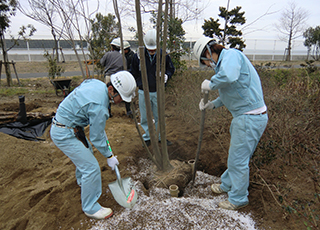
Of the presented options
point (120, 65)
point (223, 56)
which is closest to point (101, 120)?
point (223, 56)

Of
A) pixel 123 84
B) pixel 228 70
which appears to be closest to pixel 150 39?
pixel 123 84

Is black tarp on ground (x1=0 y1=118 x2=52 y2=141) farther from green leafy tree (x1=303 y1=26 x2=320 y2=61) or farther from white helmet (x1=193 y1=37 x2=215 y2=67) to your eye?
green leafy tree (x1=303 y1=26 x2=320 y2=61)

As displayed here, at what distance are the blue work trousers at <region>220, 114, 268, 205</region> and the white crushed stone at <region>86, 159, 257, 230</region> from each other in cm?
23

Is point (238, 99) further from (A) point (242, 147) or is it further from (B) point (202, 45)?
(B) point (202, 45)

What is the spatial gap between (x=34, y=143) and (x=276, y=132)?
4.06 m

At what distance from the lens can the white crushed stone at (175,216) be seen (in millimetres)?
2258

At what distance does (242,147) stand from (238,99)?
1.62 feet

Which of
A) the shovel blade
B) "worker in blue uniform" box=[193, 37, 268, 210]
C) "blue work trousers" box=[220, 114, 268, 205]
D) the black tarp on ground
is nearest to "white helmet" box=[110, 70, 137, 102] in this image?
"worker in blue uniform" box=[193, 37, 268, 210]

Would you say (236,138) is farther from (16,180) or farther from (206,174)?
(16,180)

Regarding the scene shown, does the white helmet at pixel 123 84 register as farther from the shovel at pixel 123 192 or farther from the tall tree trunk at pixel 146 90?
the shovel at pixel 123 192

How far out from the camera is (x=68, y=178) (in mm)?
3062

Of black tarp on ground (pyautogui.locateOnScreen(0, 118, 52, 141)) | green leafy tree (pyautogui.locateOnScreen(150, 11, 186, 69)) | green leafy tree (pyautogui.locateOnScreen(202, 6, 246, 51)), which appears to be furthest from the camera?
green leafy tree (pyautogui.locateOnScreen(202, 6, 246, 51))

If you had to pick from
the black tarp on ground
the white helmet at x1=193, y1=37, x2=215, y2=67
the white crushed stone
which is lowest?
the white crushed stone

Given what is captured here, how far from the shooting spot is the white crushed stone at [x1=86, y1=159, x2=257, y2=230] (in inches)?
88.9
